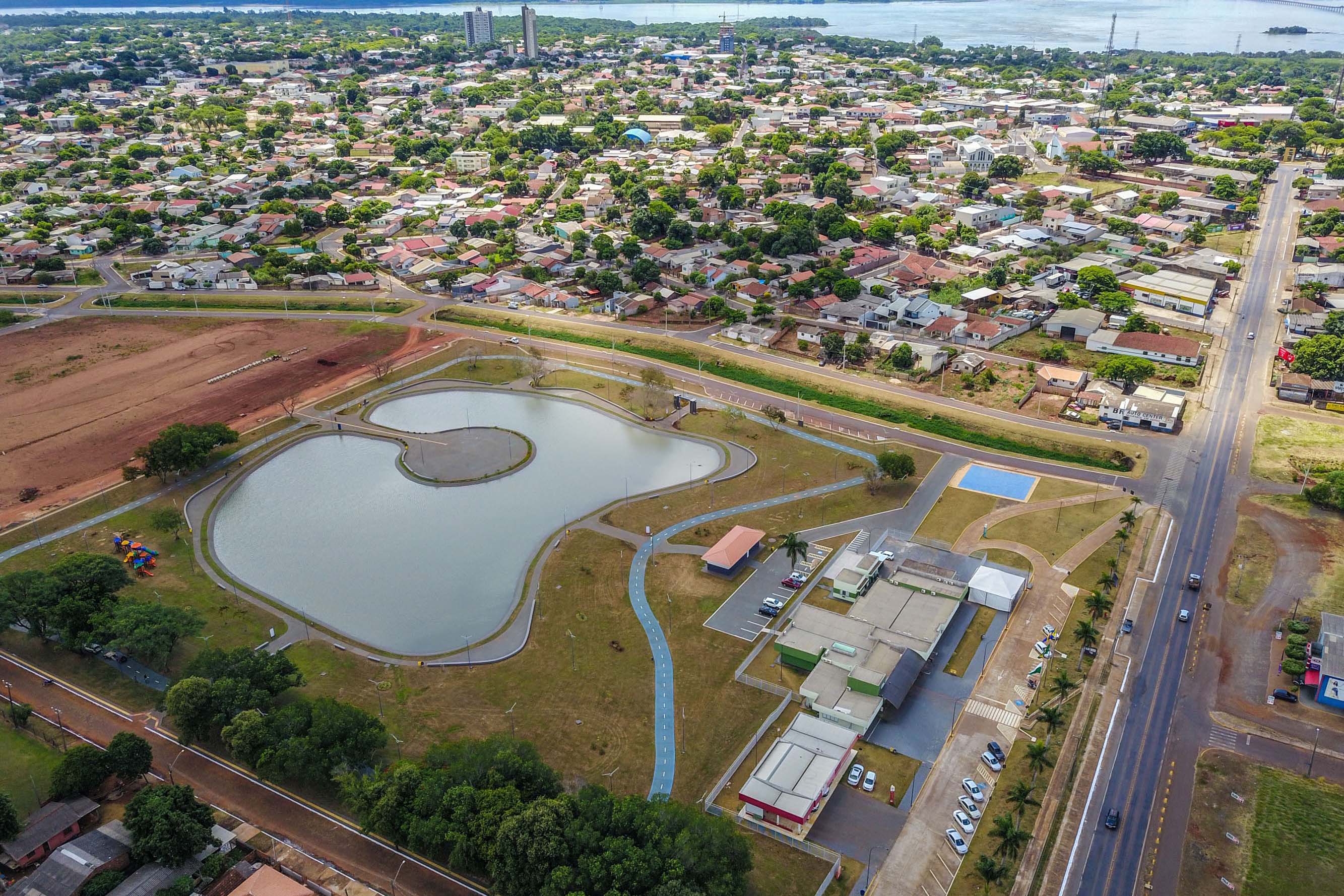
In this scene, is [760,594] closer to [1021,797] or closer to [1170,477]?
[1021,797]

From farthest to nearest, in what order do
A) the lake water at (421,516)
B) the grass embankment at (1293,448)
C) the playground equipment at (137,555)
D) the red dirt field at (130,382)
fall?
the red dirt field at (130,382) < the grass embankment at (1293,448) < the playground equipment at (137,555) < the lake water at (421,516)

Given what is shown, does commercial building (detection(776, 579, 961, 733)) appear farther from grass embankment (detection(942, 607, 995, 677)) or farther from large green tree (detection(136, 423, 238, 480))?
large green tree (detection(136, 423, 238, 480))

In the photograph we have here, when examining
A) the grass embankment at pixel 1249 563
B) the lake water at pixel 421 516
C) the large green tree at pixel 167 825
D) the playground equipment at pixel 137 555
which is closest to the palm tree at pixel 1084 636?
the grass embankment at pixel 1249 563

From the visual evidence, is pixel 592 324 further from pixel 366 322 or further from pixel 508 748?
pixel 508 748

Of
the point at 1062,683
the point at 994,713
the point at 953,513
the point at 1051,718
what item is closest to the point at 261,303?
the point at 953,513

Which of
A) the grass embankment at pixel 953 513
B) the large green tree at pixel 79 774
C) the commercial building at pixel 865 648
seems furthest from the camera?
the grass embankment at pixel 953 513

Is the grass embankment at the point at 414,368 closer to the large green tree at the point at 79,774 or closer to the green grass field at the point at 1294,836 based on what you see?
the large green tree at the point at 79,774

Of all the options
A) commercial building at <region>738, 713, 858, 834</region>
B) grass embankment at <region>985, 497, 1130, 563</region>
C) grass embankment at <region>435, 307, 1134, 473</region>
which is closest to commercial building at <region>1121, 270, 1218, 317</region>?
grass embankment at <region>435, 307, 1134, 473</region>

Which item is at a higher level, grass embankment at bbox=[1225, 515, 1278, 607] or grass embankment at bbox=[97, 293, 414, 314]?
grass embankment at bbox=[97, 293, 414, 314]
